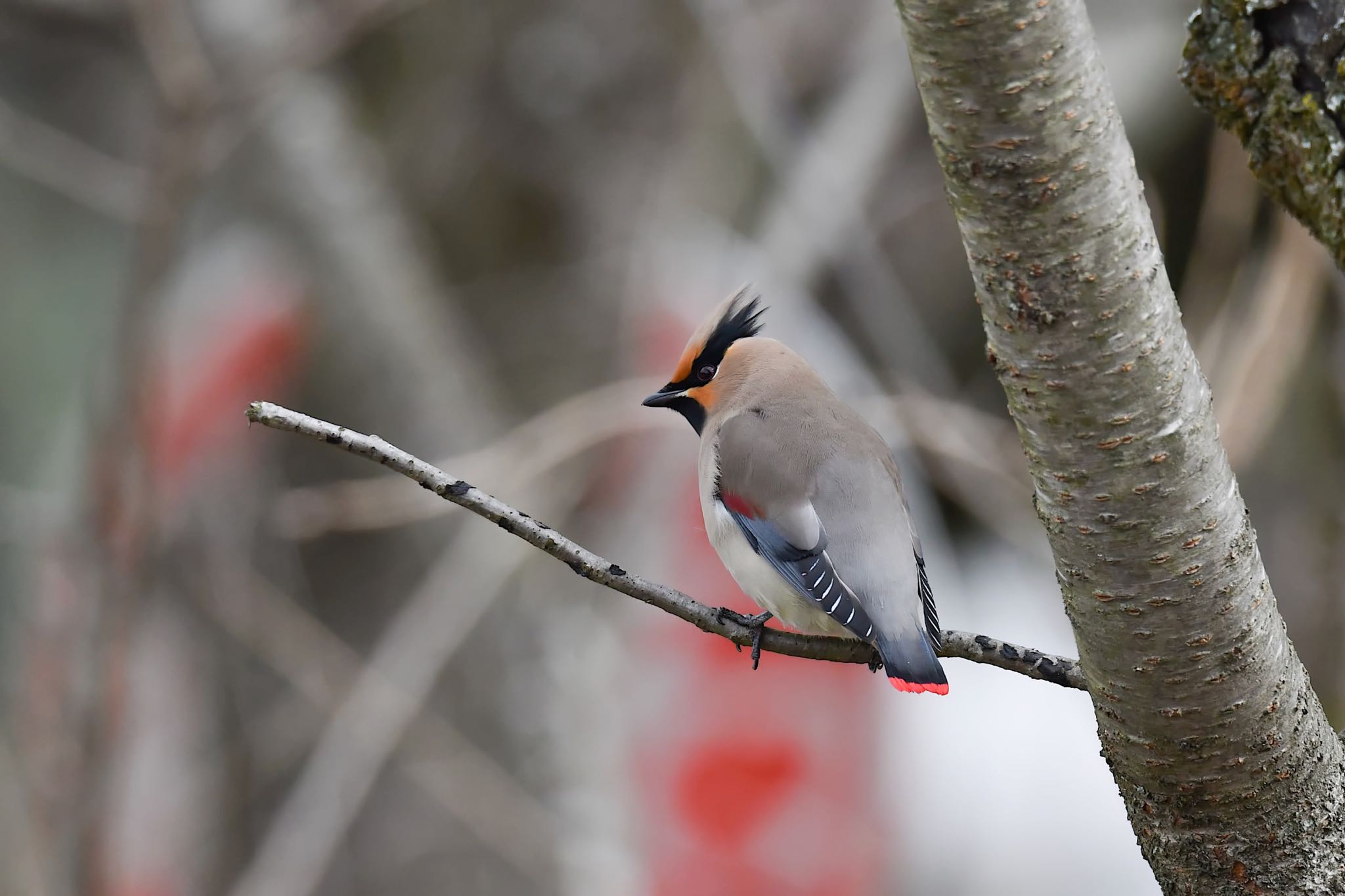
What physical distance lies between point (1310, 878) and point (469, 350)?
4.74m

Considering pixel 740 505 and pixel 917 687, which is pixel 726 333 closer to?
pixel 740 505

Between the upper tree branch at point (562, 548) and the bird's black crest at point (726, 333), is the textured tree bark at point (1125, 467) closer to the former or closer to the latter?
the upper tree branch at point (562, 548)

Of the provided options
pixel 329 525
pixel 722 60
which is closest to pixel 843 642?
pixel 329 525

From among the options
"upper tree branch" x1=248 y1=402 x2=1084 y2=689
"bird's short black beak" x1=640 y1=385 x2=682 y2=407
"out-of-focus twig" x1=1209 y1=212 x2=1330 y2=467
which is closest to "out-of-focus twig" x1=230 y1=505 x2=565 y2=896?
"bird's short black beak" x1=640 y1=385 x2=682 y2=407

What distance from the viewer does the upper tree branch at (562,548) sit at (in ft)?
4.25

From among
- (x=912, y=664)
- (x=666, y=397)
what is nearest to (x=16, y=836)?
(x=666, y=397)

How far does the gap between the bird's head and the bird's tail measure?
0.65 m

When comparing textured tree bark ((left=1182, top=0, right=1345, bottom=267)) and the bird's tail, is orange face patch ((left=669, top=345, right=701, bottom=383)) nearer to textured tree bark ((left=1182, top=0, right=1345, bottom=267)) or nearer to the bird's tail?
the bird's tail

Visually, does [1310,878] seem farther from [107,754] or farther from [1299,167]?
[107,754]

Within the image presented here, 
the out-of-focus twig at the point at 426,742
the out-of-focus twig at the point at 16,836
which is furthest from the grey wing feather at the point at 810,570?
the out-of-focus twig at the point at 426,742

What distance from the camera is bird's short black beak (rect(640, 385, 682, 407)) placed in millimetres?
2344

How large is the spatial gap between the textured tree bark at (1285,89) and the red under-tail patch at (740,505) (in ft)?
2.91

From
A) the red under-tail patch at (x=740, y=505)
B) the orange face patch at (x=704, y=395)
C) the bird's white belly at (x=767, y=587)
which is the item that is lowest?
the bird's white belly at (x=767, y=587)

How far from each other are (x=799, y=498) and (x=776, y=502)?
0.04m
